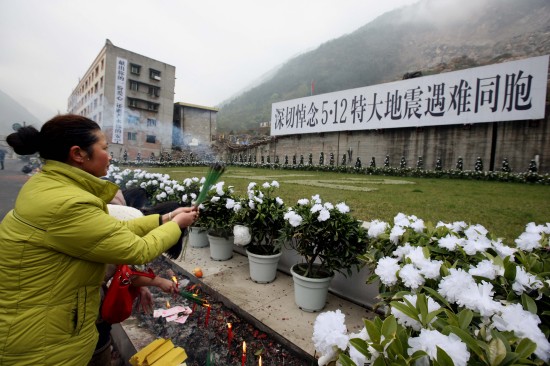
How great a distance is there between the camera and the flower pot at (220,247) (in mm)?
4508

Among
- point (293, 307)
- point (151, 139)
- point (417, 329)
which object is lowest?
point (293, 307)

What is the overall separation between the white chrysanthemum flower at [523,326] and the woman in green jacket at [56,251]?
156cm

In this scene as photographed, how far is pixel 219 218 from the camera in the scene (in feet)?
14.3

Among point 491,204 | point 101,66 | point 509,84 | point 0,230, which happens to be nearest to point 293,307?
point 0,230

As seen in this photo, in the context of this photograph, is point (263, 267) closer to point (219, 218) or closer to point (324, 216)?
point (219, 218)

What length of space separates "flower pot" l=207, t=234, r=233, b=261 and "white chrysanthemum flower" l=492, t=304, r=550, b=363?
3.84 meters

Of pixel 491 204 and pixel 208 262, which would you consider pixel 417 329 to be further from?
pixel 491 204

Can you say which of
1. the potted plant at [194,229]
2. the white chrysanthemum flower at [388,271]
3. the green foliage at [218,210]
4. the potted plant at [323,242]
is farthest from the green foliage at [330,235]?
the potted plant at [194,229]

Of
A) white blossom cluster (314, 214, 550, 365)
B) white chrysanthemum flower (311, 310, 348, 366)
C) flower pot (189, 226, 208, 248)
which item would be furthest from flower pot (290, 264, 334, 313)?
flower pot (189, 226, 208, 248)

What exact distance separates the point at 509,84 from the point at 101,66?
87.2ft

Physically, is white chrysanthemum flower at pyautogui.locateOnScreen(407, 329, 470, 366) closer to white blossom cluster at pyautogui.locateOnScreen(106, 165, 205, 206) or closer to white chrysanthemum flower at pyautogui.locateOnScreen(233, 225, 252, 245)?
white chrysanthemum flower at pyautogui.locateOnScreen(233, 225, 252, 245)

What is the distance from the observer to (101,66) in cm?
2080

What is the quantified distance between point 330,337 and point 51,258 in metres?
1.30

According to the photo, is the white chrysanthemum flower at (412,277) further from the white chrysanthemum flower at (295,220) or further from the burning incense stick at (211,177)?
the white chrysanthemum flower at (295,220)
